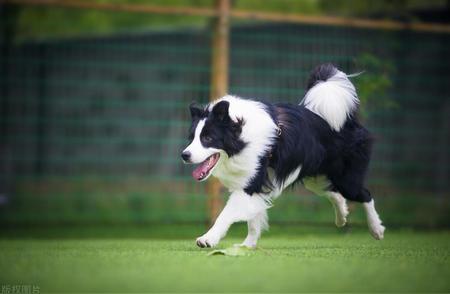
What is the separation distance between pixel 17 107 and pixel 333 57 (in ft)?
12.3

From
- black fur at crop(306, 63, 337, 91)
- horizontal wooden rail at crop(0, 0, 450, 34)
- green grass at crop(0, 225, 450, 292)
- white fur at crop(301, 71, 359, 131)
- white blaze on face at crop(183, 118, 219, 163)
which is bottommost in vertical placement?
green grass at crop(0, 225, 450, 292)

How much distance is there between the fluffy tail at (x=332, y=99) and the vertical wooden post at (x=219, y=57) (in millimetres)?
2305

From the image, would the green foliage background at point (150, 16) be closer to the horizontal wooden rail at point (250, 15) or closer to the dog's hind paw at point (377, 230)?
the horizontal wooden rail at point (250, 15)

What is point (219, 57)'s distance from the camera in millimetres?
8406

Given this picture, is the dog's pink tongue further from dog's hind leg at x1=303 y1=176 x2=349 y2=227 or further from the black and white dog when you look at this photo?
dog's hind leg at x1=303 y1=176 x2=349 y2=227

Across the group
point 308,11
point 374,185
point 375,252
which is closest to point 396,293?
point 375,252

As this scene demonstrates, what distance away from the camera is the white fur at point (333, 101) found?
5.91 meters

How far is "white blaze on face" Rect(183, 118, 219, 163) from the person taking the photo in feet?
16.5

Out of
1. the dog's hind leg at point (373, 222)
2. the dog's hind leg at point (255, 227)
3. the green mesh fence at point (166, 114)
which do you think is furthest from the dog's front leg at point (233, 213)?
the green mesh fence at point (166, 114)

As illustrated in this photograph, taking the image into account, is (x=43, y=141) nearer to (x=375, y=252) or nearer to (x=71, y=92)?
(x=71, y=92)

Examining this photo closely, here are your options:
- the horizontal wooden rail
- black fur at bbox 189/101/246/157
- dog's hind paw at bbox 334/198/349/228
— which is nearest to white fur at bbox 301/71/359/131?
dog's hind paw at bbox 334/198/349/228

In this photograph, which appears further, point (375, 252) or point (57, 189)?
point (57, 189)

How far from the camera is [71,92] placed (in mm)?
8648

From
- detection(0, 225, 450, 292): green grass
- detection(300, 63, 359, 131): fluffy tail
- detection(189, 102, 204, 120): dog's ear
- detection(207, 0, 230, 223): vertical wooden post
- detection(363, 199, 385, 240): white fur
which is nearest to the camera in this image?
detection(0, 225, 450, 292): green grass
